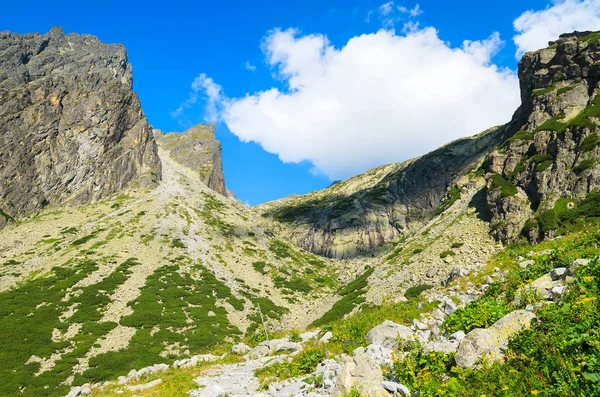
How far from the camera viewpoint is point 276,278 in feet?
286

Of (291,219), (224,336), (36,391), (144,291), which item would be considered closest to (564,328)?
(36,391)

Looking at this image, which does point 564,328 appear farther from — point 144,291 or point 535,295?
point 144,291

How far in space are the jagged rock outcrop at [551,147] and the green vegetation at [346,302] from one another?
73.9ft

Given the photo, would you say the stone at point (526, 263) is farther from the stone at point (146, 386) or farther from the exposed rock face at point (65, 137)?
the exposed rock face at point (65, 137)

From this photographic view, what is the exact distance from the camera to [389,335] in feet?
43.8

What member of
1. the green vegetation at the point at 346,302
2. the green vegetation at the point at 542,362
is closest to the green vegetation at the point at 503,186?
the green vegetation at the point at 346,302

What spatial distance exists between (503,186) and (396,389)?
57062 millimetres

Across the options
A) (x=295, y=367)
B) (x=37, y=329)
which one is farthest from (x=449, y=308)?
(x=37, y=329)

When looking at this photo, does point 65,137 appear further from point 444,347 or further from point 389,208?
point 444,347

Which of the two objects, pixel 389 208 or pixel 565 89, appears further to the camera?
pixel 389 208

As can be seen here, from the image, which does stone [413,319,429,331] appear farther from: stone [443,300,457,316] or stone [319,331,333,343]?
stone [319,331,333,343]

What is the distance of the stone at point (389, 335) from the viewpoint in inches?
505

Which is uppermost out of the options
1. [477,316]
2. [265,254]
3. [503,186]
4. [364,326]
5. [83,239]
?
[83,239]

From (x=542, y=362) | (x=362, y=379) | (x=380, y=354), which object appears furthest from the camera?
(x=380, y=354)
